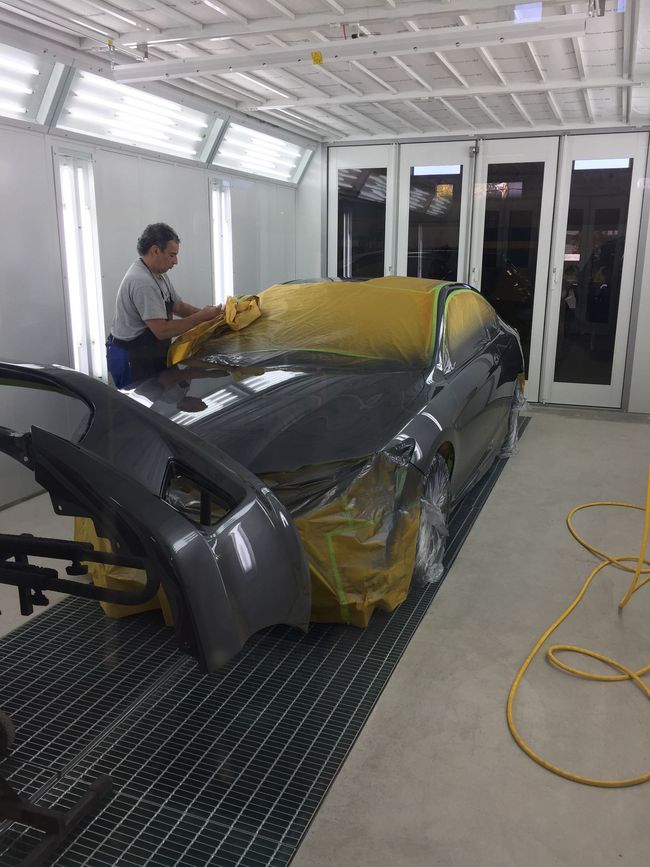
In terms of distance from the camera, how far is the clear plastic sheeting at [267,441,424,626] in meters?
2.59

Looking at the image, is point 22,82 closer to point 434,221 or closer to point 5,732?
point 5,732

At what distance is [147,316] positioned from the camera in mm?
4219

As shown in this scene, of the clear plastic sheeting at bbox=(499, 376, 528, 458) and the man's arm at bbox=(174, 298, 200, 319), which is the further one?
the clear plastic sheeting at bbox=(499, 376, 528, 458)

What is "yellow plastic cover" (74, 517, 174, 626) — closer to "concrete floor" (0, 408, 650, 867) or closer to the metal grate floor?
the metal grate floor

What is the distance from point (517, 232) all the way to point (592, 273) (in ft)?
2.90

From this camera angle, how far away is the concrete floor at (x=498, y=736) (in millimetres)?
1857

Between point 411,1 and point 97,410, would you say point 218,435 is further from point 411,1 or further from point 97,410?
point 411,1

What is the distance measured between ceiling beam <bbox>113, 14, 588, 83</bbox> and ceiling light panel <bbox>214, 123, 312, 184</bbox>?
1768mm

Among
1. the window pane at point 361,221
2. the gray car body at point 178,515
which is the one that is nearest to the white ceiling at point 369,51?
the window pane at point 361,221

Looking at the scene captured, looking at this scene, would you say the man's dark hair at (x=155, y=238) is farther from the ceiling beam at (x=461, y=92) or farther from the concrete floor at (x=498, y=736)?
the ceiling beam at (x=461, y=92)

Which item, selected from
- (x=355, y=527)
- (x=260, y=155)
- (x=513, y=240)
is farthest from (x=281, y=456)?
(x=513, y=240)

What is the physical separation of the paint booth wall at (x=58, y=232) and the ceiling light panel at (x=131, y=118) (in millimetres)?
112

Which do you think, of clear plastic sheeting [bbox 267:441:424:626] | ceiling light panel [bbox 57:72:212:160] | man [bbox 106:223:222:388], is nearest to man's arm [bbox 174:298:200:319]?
man [bbox 106:223:222:388]

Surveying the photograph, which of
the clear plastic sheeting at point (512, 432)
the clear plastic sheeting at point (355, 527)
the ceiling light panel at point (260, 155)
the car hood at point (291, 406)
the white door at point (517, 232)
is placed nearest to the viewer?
the clear plastic sheeting at point (355, 527)
